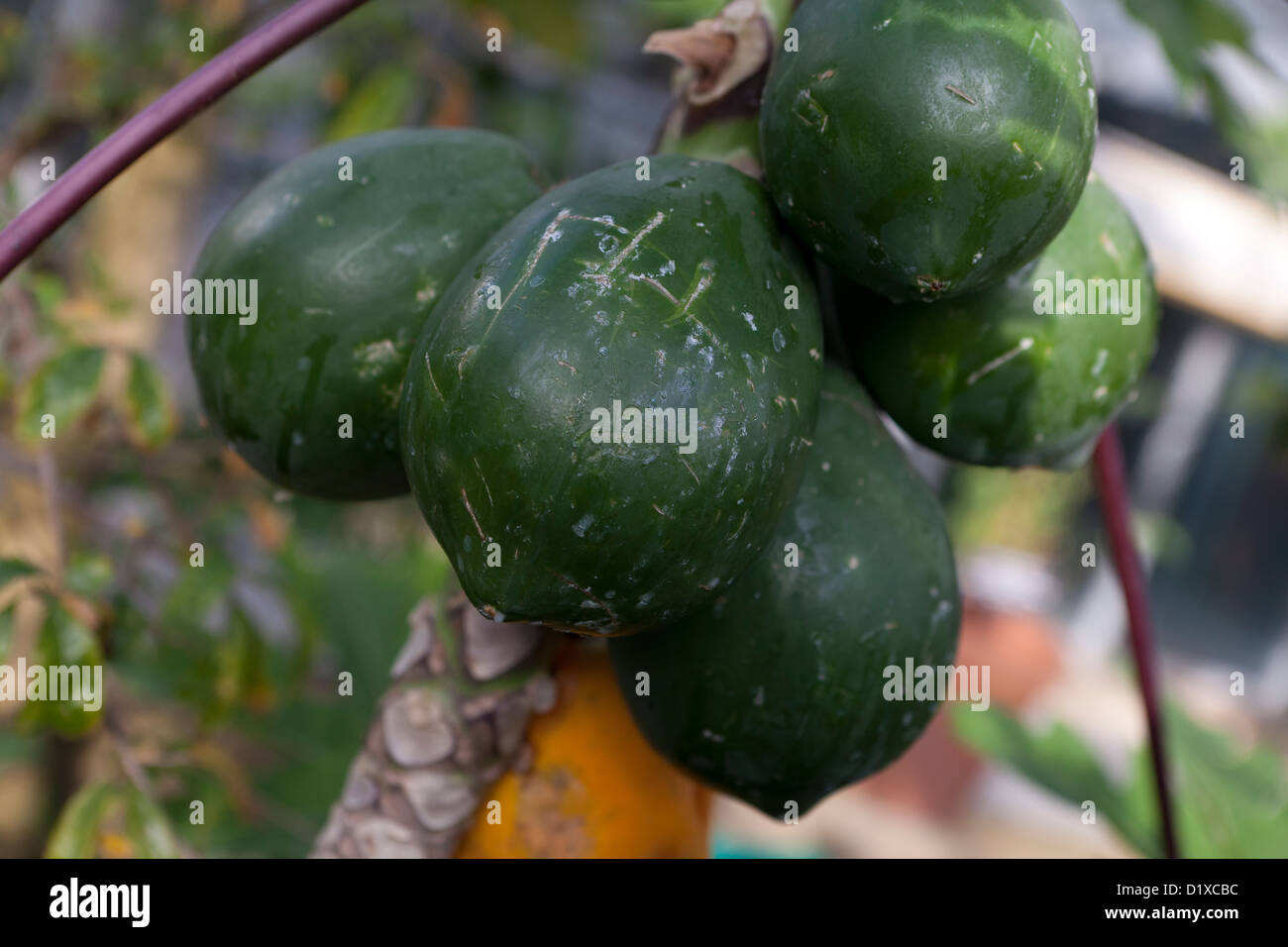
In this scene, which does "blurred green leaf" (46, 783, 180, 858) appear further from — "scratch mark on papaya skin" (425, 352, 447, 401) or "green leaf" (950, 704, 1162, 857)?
"green leaf" (950, 704, 1162, 857)

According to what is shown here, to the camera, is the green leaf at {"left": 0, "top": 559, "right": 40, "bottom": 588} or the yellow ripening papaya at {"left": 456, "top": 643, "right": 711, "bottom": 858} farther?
the green leaf at {"left": 0, "top": 559, "right": 40, "bottom": 588}

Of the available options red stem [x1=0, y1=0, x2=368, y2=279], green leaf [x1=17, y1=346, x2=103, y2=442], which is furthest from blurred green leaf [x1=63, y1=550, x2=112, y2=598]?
red stem [x1=0, y1=0, x2=368, y2=279]

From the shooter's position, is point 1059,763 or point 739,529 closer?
point 739,529

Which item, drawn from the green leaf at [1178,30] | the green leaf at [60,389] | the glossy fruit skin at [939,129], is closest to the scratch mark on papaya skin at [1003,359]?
the glossy fruit skin at [939,129]

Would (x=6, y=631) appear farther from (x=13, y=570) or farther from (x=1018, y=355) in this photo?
(x=1018, y=355)

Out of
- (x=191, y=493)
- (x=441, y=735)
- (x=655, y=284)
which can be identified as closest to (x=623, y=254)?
(x=655, y=284)

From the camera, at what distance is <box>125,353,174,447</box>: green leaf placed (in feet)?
4.34

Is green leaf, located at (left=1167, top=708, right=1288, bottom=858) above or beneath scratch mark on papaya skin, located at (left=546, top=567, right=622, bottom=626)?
beneath

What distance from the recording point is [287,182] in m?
0.83

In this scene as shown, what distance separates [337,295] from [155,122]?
0.17 m

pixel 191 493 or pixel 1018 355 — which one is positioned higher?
pixel 1018 355

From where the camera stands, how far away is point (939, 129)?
0.67 meters
